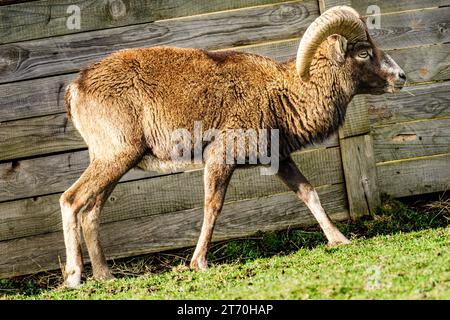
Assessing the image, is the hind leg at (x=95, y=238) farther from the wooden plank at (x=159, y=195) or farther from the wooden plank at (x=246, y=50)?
the wooden plank at (x=246, y=50)

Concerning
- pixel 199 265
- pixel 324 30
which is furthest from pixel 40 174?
pixel 324 30

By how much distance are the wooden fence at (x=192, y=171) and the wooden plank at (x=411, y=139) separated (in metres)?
0.01

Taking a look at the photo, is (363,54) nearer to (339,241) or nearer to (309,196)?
(309,196)

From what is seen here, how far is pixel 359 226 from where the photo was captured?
345 inches

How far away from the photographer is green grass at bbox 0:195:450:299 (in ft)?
17.5

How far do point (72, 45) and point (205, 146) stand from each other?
7.07 feet

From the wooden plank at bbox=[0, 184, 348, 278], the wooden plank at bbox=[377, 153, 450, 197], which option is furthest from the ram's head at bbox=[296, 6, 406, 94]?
the wooden plank at bbox=[0, 184, 348, 278]

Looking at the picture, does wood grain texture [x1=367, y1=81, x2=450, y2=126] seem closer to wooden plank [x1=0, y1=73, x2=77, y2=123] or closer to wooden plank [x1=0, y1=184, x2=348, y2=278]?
wooden plank [x1=0, y1=184, x2=348, y2=278]

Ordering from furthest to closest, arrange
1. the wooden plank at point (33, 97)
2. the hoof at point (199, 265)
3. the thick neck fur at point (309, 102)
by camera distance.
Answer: the wooden plank at point (33, 97), the thick neck fur at point (309, 102), the hoof at point (199, 265)

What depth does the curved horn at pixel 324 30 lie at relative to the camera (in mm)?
7641

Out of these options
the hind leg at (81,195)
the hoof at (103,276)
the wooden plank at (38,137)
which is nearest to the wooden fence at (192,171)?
the wooden plank at (38,137)

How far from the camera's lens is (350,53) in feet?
26.1
